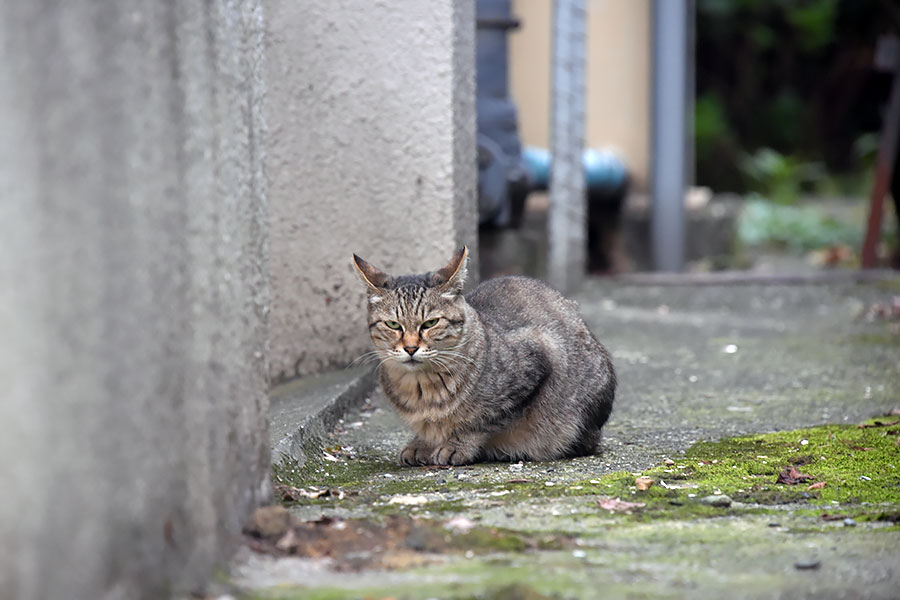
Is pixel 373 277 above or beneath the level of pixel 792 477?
above

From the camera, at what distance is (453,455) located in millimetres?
3885

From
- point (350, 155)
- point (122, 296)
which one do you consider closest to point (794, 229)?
point (350, 155)

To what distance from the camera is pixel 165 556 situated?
7.30 feet

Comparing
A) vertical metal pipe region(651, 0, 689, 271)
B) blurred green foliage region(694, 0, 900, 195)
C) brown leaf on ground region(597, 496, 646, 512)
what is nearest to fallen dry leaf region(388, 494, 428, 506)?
brown leaf on ground region(597, 496, 646, 512)

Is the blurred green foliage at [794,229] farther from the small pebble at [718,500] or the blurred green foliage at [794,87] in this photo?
the small pebble at [718,500]

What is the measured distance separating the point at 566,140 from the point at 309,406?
12.6ft

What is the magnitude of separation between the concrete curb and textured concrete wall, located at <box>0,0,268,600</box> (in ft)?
3.44

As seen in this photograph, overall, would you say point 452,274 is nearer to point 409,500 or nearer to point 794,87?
point 409,500

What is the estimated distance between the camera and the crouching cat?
153 inches

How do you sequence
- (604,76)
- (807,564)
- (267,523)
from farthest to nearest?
(604,76) → (267,523) → (807,564)

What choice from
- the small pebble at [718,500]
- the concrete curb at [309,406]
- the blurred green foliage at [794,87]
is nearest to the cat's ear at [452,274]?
the concrete curb at [309,406]

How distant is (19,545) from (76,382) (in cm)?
28

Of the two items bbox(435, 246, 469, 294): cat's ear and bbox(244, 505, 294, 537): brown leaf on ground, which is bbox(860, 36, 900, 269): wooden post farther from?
bbox(244, 505, 294, 537): brown leaf on ground

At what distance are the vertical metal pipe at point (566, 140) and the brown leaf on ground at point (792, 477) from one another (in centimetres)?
431
